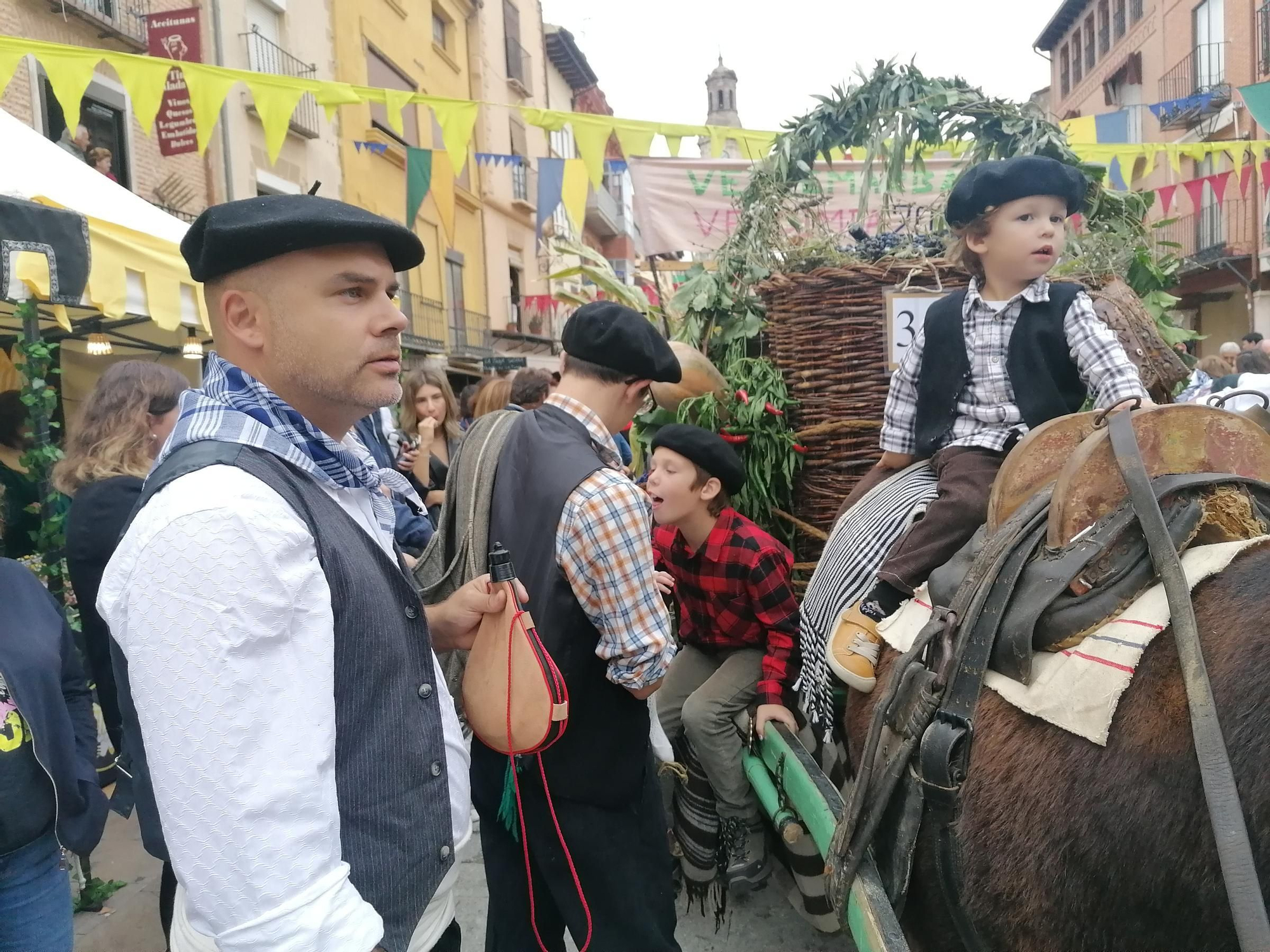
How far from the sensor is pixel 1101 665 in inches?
52.6

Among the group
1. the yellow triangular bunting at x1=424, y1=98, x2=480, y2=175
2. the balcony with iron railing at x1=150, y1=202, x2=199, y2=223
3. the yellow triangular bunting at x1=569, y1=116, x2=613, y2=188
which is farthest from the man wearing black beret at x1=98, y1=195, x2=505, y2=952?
the balcony with iron railing at x1=150, y1=202, x2=199, y2=223

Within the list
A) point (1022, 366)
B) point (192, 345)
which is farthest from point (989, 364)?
point (192, 345)

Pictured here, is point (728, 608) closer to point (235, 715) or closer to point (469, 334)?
point (235, 715)

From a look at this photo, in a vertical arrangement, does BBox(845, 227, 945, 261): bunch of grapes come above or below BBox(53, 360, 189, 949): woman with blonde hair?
above

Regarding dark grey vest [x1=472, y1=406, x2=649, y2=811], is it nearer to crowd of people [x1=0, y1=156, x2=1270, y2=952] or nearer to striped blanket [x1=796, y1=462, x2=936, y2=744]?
crowd of people [x1=0, y1=156, x2=1270, y2=952]

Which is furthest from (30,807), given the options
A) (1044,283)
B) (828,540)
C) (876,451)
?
(1044,283)

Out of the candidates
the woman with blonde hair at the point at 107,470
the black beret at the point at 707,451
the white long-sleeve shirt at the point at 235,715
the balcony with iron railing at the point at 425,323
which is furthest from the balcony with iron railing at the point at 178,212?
the white long-sleeve shirt at the point at 235,715

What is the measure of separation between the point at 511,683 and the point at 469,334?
20.0 m

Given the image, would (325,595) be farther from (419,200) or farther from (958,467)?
(419,200)

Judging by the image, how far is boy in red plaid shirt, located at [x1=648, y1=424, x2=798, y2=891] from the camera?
9.56 ft

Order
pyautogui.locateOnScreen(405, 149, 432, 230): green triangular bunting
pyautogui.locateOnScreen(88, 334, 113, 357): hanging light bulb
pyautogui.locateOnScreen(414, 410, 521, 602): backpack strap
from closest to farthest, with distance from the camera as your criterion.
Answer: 1. pyautogui.locateOnScreen(414, 410, 521, 602): backpack strap
2. pyautogui.locateOnScreen(88, 334, 113, 357): hanging light bulb
3. pyautogui.locateOnScreen(405, 149, 432, 230): green triangular bunting

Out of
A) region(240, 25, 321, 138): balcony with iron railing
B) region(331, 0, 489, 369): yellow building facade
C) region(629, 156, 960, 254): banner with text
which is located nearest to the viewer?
region(629, 156, 960, 254): banner with text

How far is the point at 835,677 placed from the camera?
2.49 meters

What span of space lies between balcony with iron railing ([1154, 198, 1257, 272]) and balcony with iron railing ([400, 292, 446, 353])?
16021 millimetres
